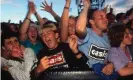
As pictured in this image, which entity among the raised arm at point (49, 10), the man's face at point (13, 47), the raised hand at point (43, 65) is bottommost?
the raised hand at point (43, 65)

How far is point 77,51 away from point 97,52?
197 millimetres

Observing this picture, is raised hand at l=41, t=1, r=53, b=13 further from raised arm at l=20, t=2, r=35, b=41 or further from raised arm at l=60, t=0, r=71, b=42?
raised arm at l=60, t=0, r=71, b=42

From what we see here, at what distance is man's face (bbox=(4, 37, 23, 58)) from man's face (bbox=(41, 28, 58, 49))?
0.21m

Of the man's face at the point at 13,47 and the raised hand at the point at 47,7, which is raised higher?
the raised hand at the point at 47,7

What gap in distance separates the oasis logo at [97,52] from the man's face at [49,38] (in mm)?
273

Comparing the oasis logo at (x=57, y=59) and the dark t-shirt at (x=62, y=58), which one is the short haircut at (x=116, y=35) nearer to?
the dark t-shirt at (x=62, y=58)

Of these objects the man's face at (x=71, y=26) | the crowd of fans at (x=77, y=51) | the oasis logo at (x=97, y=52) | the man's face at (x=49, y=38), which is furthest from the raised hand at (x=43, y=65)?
the man's face at (x=71, y=26)

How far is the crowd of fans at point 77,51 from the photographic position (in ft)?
5.04

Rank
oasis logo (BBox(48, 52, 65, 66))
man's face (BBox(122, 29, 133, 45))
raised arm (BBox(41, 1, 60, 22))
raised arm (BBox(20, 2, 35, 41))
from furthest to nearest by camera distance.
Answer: raised arm (BBox(41, 1, 60, 22)) → raised arm (BBox(20, 2, 35, 41)) → man's face (BBox(122, 29, 133, 45)) → oasis logo (BBox(48, 52, 65, 66))

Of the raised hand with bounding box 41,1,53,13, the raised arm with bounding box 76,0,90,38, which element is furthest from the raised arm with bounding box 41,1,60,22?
the raised arm with bounding box 76,0,90,38

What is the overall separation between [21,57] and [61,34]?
365mm

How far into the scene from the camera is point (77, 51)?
1552mm

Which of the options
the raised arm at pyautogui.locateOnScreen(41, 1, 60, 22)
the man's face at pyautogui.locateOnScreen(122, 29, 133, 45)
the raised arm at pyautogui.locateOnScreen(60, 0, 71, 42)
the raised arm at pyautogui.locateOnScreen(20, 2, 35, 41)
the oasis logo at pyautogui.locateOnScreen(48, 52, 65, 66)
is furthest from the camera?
the raised arm at pyautogui.locateOnScreen(41, 1, 60, 22)

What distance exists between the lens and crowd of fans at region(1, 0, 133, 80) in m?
1.54
